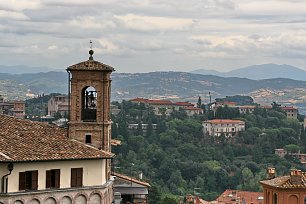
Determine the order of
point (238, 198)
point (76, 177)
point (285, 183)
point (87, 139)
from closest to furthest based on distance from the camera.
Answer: point (76, 177)
point (87, 139)
point (285, 183)
point (238, 198)

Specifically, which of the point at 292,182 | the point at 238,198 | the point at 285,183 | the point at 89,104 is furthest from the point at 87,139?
the point at 238,198

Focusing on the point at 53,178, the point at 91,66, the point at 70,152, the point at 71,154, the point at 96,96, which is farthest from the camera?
the point at 96,96

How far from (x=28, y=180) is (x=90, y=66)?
7.49m

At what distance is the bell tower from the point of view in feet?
124

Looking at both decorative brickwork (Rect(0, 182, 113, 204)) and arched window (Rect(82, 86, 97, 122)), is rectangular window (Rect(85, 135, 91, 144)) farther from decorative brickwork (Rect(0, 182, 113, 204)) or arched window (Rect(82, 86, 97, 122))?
decorative brickwork (Rect(0, 182, 113, 204))

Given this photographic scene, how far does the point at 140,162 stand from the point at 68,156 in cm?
13659

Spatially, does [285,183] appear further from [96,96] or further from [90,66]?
[90,66]

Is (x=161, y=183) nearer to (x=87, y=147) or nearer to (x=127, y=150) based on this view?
(x=127, y=150)

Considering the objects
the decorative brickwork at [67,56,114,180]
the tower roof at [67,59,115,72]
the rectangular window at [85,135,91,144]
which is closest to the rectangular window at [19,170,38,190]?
the rectangular window at [85,135,91,144]

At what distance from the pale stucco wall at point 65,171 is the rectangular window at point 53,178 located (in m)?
0.14

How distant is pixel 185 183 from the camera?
166 m

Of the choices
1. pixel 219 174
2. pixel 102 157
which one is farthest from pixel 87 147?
pixel 219 174

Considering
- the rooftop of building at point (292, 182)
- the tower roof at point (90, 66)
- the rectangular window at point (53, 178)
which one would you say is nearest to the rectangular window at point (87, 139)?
the tower roof at point (90, 66)

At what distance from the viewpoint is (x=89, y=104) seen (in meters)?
38.3
